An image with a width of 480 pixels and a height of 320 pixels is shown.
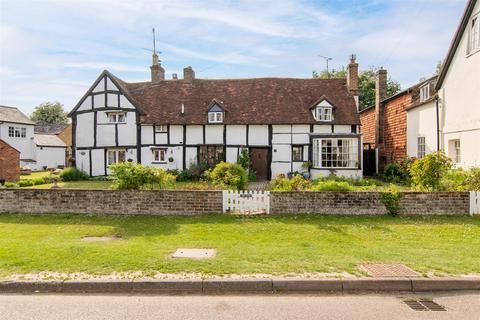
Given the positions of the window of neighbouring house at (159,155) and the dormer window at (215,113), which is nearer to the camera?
the dormer window at (215,113)

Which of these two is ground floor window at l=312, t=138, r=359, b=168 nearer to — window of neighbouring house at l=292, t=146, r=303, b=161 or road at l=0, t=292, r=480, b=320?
window of neighbouring house at l=292, t=146, r=303, b=161

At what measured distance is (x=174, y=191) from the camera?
10.7 metres

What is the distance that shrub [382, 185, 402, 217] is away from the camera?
10.5 metres

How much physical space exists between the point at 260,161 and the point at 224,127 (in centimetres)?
337

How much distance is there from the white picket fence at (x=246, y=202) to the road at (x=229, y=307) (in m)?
5.58

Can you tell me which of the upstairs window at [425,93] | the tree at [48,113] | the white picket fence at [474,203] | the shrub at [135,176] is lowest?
the white picket fence at [474,203]

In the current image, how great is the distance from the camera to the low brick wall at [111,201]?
10.7 metres

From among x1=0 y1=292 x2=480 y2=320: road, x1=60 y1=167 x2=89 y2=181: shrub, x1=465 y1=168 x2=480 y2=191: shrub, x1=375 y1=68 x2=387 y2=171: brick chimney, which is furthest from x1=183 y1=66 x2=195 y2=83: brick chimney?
x1=0 y1=292 x2=480 y2=320: road

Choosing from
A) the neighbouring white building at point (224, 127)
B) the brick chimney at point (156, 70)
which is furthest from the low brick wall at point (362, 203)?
the brick chimney at point (156, 70)

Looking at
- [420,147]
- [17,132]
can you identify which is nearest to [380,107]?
Result: [420,147]

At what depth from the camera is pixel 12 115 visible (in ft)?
121

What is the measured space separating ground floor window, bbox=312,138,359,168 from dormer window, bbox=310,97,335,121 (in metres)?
1.68

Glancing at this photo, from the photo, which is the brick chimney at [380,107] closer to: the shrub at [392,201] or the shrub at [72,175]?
the shrub at [392,201]

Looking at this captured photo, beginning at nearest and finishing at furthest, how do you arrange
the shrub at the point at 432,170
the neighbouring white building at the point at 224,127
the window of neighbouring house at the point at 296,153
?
the shrub at the point at 432,170 → the neighbouring white building at the point at 224,127 → the window of neighbouring house at the point at 296,153
